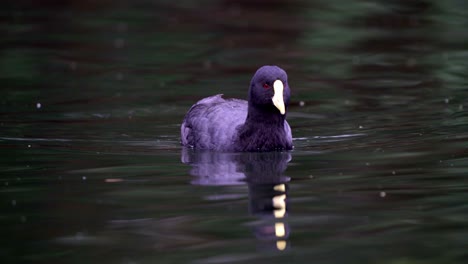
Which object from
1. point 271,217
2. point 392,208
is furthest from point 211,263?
point 392,208

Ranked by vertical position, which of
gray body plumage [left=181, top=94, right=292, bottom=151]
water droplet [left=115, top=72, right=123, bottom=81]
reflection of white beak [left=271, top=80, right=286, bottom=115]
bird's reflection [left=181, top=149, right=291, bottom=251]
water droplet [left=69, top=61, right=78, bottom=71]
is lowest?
bird's reflection [left=181, top=149, right=291, bottom=251]

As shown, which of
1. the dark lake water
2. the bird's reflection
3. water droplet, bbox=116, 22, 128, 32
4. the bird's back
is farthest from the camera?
water droplet, bbox=116, 22, 128, 32

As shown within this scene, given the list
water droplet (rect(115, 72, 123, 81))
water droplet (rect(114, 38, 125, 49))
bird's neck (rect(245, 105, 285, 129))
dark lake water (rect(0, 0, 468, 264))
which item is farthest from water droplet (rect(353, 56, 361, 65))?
bird's neck (rect(245, 105, 285, 129))

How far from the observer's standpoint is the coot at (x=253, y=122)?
8.58 meters

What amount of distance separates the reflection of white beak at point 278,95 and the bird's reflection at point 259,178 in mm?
397

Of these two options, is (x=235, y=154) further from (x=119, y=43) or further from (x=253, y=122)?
(x=119, y=43)

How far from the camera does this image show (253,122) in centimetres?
883

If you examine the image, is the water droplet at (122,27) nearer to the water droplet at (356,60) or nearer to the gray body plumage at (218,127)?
the water droplet at (356,60)

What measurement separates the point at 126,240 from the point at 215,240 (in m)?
0.48

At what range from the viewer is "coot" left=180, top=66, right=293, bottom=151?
28.1 ft

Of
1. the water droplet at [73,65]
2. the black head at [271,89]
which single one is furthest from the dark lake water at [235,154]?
the black head at [271,89]

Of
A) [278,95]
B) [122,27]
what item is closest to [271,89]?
[278,95]

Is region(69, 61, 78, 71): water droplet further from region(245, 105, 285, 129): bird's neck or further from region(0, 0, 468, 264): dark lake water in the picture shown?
region(245, 105, 285, 129): bird's neck

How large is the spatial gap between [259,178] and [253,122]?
4.04 feet
